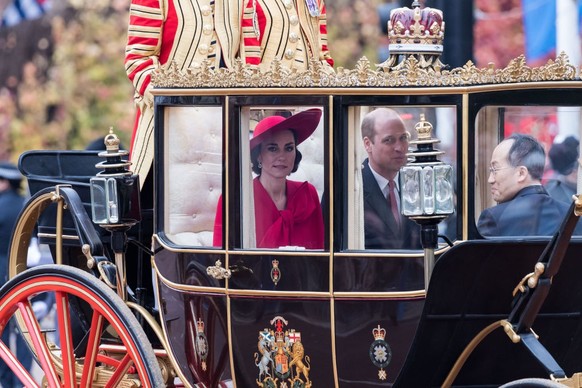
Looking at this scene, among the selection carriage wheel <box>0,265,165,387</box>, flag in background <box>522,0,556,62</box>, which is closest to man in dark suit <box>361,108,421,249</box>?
carriage wheel <box>0,265,165,387</box>

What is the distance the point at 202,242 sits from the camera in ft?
18.1

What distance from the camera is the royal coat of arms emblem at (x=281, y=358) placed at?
5094 mm

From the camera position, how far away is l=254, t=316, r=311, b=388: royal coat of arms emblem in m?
5.09

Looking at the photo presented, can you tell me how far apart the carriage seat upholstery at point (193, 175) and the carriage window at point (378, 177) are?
1.95 ft

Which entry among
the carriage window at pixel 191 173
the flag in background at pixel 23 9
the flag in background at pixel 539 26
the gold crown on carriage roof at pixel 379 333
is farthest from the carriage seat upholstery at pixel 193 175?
the flag in background at pixel 23 9

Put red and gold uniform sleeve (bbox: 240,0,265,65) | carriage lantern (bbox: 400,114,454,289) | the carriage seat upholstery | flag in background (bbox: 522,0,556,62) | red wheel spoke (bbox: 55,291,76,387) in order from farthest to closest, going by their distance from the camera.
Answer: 1. flag in background (bbox: 522,0,556,62)
2. red and gold uniform sleeve (bbox: 240,0,265,65)
3. red wheel spoke (bbox: 55,291,76,387)
4. the carriage seat upholstery
5. carriage lantern (bbox: 400,114,454,289)

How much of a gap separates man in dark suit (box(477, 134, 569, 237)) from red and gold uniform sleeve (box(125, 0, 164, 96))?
1.77 m

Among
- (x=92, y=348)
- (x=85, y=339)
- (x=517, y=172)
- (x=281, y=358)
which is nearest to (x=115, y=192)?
(x=92, y=348)

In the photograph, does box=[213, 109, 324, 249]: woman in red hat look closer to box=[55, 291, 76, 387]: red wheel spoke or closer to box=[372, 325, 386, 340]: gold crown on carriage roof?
box=[372, 325, 386, 340]: gold crown on carriage roof

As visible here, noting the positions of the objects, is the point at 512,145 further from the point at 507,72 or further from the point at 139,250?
the point at 139,250

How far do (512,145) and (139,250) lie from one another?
6.56ft

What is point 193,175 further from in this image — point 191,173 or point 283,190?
point 283,190

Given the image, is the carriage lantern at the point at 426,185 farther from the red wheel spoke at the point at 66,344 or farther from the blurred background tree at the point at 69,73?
the blurred background tree at the point at 69,73

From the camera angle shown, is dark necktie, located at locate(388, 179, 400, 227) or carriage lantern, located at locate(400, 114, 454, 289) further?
dark necktie, located at locate(388, 179, 400, 227)
